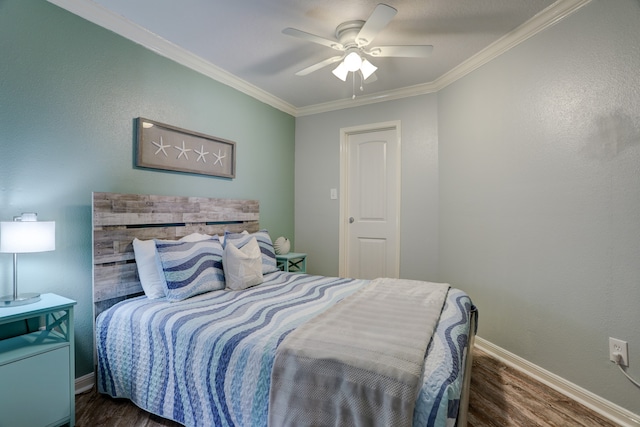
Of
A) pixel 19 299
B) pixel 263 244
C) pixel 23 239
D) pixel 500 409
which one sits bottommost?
pixel 500 409

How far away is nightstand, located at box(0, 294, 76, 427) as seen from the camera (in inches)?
55.6

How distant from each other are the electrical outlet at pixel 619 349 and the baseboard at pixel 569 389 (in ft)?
0.83

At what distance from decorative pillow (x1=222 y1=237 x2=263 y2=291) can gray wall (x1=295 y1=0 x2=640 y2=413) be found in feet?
5.93

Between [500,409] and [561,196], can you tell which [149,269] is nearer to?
[500,409]

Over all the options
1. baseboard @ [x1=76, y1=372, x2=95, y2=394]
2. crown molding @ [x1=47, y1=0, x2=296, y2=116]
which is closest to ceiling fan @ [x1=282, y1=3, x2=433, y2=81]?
crown molding @ [x1=47, y1=0, x2=296, y2=116]

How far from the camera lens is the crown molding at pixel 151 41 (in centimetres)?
195

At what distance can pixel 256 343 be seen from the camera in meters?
1.35

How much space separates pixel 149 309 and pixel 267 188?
206cm

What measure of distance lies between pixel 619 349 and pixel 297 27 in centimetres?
282

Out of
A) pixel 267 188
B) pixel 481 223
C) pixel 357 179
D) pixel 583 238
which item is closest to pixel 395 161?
pixel 357 179

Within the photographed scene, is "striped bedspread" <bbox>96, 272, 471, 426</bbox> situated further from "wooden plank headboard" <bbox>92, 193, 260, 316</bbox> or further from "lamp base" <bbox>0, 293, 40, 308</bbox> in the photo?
"lamp base" <bbox>0, 293, 40, 308</bbox>

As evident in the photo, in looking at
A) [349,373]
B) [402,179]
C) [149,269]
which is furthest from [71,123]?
[402,179]

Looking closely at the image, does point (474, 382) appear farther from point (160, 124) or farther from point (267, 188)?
point (160, 124)

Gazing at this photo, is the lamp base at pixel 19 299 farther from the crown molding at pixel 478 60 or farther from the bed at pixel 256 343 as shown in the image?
the crown molding at pixel 478 60
